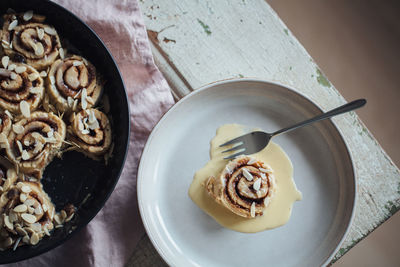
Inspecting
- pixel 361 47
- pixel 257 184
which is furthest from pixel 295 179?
pixel 361 47

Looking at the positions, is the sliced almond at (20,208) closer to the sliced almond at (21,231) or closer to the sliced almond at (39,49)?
the sliced almond at (21,231)

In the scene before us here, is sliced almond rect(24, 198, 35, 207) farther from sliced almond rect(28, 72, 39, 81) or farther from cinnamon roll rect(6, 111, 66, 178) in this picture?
sliced almond rect(28, 72, 39, 81)

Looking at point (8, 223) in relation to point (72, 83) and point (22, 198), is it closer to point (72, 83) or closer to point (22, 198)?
point (22, 198)

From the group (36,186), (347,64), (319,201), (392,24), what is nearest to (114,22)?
(36,186)

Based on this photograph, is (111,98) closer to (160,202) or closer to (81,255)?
(160,202)

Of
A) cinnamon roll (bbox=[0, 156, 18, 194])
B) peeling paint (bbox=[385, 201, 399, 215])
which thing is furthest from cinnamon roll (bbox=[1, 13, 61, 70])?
peeling paint (bbox=[385, 201, 399, 215])

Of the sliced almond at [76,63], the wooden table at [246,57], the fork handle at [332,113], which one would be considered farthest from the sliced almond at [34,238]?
the fork handle at [332,113]
